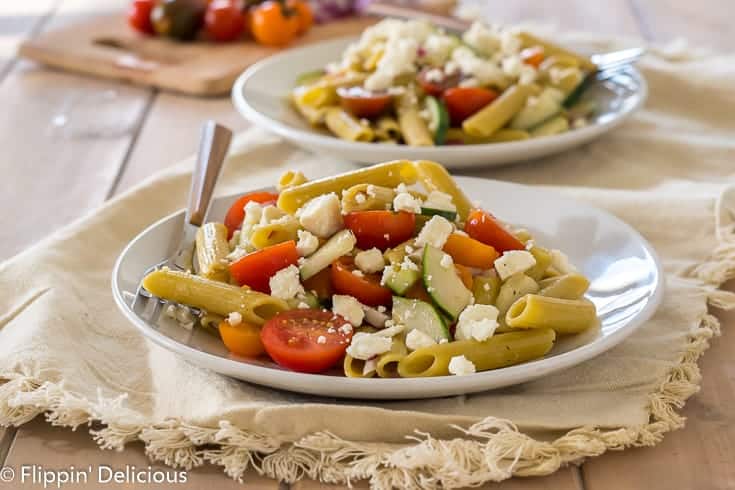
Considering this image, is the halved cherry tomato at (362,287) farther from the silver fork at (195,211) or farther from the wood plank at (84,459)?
the wood plank at (84,459)

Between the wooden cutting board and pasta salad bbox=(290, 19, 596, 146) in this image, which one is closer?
pasta salad bbox=(290, 19, 596, 146)

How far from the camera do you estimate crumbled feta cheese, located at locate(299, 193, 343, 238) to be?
2186mm

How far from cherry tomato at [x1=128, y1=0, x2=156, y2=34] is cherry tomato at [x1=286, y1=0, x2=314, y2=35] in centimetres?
55

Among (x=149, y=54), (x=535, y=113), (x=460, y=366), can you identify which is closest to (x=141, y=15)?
(x=149, y=54)

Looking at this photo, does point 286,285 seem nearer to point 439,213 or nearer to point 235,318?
point 235,318

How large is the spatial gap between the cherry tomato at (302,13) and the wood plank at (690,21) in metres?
1.39

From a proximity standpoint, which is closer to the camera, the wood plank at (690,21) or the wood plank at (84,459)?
the wood plank at (84,459)

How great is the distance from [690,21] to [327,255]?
3.18 meters

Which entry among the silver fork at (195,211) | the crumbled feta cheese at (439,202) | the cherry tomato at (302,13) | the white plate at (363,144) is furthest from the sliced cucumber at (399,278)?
Result: the cherry tomato at (302,13)

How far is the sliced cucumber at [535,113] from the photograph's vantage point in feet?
10.8

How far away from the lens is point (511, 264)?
7.13 ft

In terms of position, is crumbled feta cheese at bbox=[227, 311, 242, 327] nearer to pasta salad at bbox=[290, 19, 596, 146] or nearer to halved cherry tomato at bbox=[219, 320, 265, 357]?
halved cherry tomato at bbox=[219, 320, 265, 357]

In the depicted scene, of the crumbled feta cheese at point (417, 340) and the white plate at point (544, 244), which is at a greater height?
the crumbled feta cheese at point (417, 340)

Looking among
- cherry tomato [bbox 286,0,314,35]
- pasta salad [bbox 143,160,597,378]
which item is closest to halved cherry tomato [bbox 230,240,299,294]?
pasta salad [bbox 143,160,597,378]
